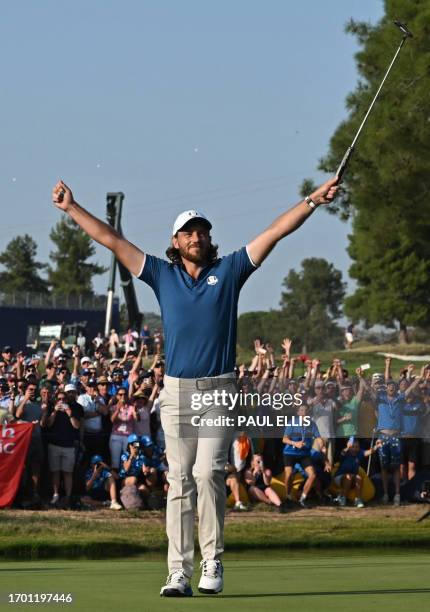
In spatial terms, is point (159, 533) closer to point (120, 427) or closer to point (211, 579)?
point (120, 427)

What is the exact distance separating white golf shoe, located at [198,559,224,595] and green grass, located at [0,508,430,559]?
9.27 meters

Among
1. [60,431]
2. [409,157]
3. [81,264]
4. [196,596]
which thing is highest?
[81,264]

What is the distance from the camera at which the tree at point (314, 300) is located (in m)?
129

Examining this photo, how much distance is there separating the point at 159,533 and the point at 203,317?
1095 centimetres

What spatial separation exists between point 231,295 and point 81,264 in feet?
334

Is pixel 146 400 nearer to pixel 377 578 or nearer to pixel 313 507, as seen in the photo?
pixel 313 507

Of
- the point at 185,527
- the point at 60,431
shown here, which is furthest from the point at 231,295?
the point at 60,431

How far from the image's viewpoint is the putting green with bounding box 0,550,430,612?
6.84m

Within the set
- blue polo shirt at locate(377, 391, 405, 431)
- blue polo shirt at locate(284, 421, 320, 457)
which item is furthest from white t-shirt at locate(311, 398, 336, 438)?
blue polo shirt at locate(377, 391, 405, 431)

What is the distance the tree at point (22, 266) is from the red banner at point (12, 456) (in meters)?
96.5

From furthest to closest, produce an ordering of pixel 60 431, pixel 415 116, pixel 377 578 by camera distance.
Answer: pixel 415 116 < pixel 60 431 < pixel 377 578

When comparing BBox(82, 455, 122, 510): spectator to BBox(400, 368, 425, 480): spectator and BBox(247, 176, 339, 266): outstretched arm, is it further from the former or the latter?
BBox(247, 176, 339, 266): outstretched arm

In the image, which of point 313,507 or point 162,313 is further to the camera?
point 313,507

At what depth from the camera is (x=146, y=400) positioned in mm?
20391
